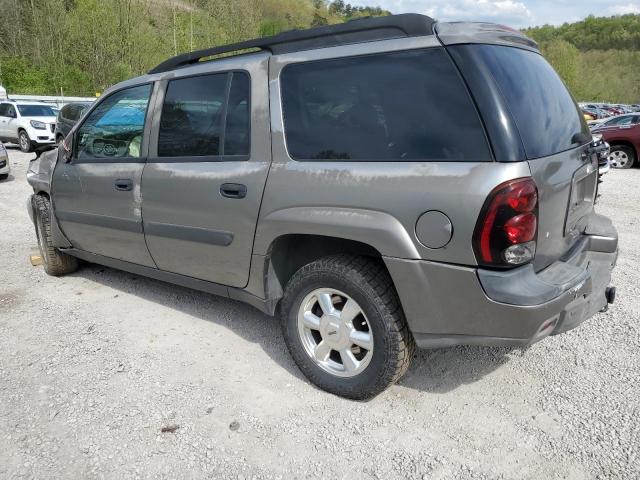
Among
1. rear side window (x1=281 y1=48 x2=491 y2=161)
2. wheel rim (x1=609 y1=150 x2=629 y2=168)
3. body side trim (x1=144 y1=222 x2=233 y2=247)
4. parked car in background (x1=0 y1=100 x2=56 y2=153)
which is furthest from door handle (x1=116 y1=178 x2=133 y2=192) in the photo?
parked car in background (x1=0 y1=100 x2=56 y2=153)

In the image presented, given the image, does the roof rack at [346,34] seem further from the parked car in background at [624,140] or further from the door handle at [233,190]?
the parked car in background at [624,140]

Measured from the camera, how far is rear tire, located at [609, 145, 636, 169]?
1225 cm

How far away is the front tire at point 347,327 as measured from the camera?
243 centimetres

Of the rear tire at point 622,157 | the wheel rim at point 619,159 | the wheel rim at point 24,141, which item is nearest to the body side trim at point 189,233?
the rear tire at point 622,157

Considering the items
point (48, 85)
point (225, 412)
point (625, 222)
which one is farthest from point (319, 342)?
point (48, 85)

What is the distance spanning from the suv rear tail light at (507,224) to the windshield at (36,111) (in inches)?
688

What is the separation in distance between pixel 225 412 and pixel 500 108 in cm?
198

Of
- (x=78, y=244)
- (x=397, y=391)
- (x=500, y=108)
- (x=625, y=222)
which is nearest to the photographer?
(x=500, y=108)

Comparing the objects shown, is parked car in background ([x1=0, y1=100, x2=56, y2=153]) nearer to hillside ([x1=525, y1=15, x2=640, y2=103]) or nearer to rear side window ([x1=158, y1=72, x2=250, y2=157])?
rear side window ([x1=158, y1=72, x2=250, y2=157])

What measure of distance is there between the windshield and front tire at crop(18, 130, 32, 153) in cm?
67

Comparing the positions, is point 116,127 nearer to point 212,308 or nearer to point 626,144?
point 212,308

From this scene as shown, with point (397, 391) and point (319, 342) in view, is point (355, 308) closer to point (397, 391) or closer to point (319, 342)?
point (319, 342)

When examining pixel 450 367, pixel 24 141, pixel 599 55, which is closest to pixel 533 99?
pixel 450 367

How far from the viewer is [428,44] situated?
224 cm
